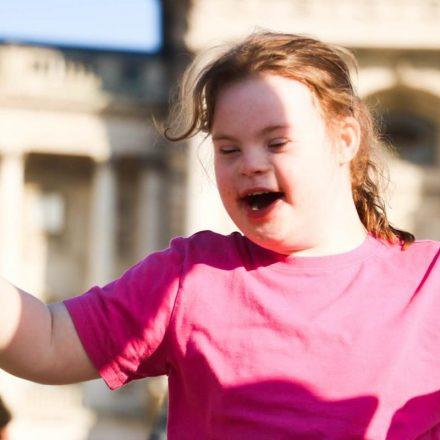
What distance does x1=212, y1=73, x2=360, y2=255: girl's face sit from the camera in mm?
2299

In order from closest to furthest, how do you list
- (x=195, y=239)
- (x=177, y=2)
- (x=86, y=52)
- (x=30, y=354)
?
(x=30, y=354)
(x=195, y=239)
(x=177, y=2)
(x=86, y=52)

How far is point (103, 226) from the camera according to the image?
86.8 ft

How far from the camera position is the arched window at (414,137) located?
23.7 meters

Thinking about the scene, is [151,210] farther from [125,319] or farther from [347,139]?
[125,319]

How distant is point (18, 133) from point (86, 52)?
9.73 ft

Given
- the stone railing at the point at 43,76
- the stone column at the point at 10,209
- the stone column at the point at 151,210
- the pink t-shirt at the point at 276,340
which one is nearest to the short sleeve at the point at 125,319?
the pink t-shirt at the point at 276,340

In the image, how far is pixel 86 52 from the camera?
89.2 ft

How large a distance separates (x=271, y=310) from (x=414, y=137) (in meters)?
22.1

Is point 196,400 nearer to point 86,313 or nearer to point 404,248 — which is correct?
point 86,313

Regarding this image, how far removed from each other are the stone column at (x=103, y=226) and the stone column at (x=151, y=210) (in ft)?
2.54

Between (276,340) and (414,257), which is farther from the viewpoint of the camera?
(414,257)

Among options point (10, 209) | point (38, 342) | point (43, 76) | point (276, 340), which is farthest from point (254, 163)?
point (43, 76)

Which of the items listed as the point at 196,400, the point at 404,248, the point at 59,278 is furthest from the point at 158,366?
the point at 59,278

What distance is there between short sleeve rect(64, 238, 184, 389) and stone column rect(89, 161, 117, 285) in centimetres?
2379
